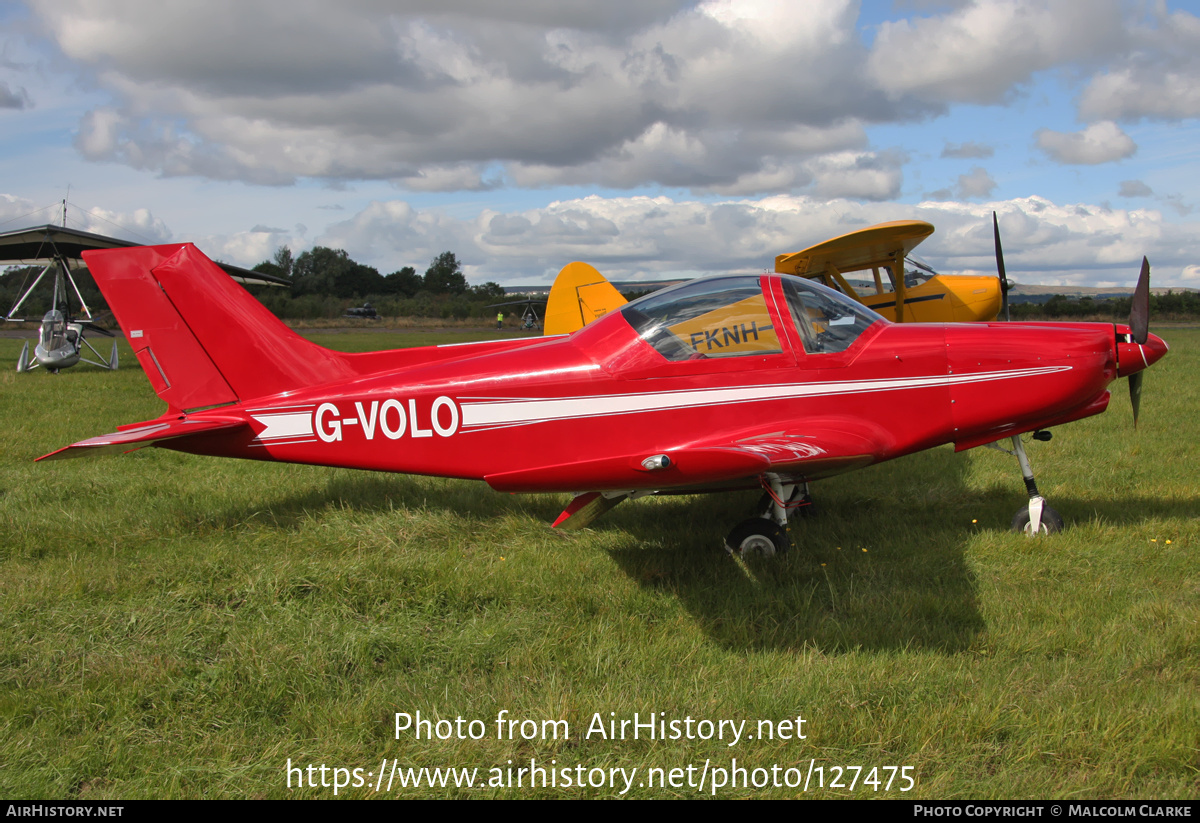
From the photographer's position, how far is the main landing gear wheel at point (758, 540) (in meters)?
4.91

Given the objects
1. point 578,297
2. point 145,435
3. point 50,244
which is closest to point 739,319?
point 145,435

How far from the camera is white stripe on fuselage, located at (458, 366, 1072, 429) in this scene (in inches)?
185

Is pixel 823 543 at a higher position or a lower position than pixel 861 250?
lower

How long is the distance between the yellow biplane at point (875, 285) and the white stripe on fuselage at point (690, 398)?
7.85 m

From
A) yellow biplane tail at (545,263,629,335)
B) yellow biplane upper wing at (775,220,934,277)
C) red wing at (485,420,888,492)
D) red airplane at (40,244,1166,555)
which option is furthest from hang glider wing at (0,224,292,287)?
red wing at (485,420,888,492)

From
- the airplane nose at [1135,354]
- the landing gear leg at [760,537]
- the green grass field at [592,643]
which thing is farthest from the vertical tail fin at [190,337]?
the airplane nose at [1135,354]

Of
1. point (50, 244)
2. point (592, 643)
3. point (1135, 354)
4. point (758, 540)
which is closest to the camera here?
point (592, 643)

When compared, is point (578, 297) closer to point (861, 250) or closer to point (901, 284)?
point (861, 250)

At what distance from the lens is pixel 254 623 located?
4027 mm

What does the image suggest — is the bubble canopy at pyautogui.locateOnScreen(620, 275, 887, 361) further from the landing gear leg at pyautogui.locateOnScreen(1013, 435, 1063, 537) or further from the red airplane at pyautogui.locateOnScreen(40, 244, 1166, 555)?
the landing gear leg at pyautogui.locateOnScreen(1013, 435, 1063, 537)

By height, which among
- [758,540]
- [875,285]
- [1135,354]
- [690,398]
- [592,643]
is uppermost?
[875,285]

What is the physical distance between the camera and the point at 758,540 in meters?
4.91

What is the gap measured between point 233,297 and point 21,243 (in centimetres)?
1560

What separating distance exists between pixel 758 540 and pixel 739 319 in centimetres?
149
